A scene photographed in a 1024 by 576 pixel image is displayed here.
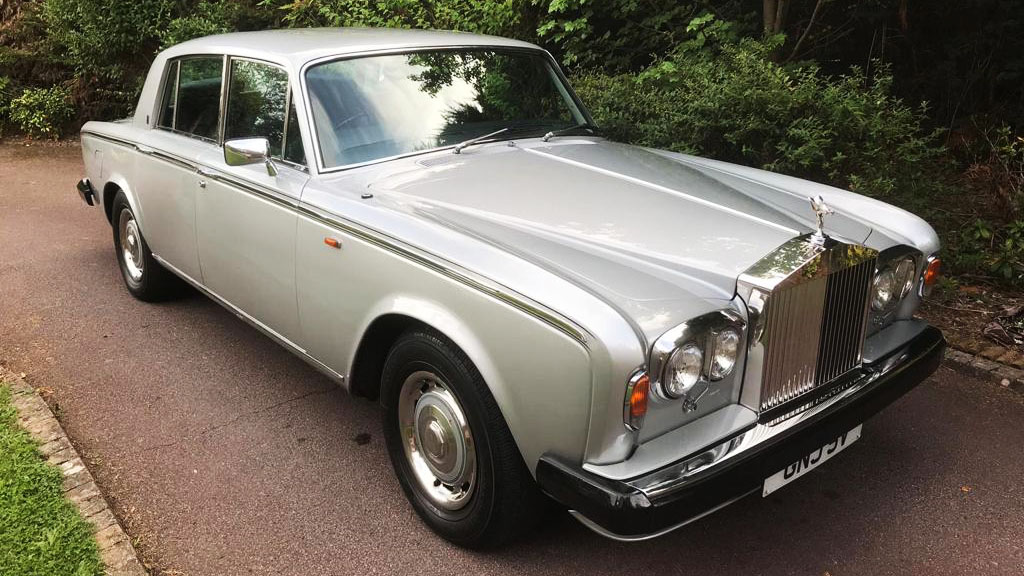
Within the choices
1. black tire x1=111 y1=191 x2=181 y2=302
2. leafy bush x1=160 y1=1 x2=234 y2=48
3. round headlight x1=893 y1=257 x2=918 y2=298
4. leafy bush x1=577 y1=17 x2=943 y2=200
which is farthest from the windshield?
leafy bush x1=160 y1=1 x2=234 y2=48

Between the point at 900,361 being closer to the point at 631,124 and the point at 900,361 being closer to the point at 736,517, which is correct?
the point at 736,517

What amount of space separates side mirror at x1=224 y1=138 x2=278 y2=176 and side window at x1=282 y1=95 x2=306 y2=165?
0.12 meters

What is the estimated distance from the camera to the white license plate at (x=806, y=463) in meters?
2.56

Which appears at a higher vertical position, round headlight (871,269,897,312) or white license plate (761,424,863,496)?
round headlight (871,269,897,312)

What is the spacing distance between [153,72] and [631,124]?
344 cm

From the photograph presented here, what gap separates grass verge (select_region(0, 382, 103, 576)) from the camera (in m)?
2.78

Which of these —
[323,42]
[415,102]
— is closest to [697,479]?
[415,102]

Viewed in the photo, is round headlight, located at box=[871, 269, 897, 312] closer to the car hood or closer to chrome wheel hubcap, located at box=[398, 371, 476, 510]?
the car hood

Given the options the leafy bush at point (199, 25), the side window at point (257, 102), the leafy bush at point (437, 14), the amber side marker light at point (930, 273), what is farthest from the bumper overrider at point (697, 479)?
the leafy bush at point (199, 25)

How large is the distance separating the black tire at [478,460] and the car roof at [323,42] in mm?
1592

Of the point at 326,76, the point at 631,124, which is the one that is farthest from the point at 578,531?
the point at 631,124

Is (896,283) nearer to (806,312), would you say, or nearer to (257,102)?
(806,312)

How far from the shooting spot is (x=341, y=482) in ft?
11.1

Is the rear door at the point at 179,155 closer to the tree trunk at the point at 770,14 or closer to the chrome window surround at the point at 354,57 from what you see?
the chrome window surround at the point at 354,57
